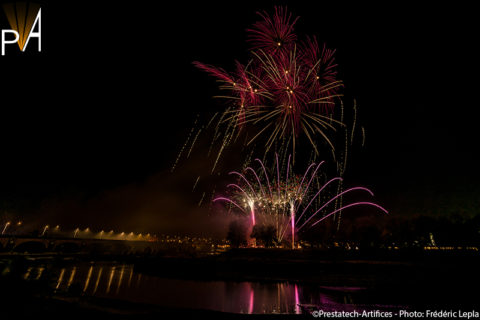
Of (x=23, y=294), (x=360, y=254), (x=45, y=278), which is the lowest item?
(x=23, y=294)

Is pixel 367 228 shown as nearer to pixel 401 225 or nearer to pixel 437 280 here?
pixel 401 225

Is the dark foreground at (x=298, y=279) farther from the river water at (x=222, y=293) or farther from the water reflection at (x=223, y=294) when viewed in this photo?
the water reflection at (x=223, y=294)

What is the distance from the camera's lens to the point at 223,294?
21828 mm

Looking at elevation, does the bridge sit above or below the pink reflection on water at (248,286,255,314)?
above

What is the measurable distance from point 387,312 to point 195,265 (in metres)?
24.8

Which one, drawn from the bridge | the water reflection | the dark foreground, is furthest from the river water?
the bridge

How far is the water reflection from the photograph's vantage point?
17.2 metres

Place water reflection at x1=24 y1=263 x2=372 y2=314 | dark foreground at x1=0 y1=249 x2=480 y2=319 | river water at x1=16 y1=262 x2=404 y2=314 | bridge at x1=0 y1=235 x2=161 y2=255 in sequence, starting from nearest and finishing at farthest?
dark foreground at x1=0 y1=249 x2=480 y2=319 < river water at x1=16 y1=262 x2=404 y2=314 < water reflection at x1=24 y1=263 x2=372 y2=314 < bridge at x1=0 y1=235 x2=161 y2=255

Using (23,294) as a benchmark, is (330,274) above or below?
above

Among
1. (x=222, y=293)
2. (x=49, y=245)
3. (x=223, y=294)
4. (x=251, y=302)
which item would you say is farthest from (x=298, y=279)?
(x=49, y=245)

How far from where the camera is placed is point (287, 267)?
95.8 ft

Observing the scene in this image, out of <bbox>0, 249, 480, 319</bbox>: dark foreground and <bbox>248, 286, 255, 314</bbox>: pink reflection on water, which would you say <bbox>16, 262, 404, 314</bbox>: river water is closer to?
<bbox>248, 286, 255, 314</bbox>: pink reflection on water

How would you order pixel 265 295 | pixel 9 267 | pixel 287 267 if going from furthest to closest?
1. pixel 287 267
2. pixel 265 295
3. pixel 9 267

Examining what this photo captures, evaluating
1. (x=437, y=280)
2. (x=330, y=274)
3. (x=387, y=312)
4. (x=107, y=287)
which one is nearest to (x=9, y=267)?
(x=107, y=287)
